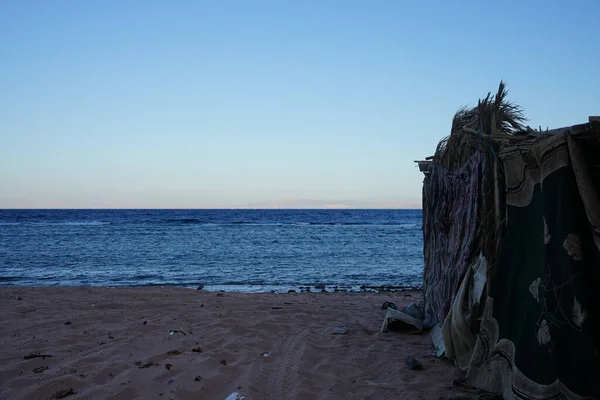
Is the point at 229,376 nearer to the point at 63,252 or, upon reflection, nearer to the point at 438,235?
the point at 438,235

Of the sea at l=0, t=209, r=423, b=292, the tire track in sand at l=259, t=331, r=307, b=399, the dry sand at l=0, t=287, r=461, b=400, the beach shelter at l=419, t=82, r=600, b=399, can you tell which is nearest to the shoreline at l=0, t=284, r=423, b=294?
the sea at l=0, t=209, r=423, b=292

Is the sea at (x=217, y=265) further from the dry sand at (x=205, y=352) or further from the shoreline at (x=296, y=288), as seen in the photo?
the dry sand at (x=205, y=352)

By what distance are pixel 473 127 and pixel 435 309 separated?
261 cm

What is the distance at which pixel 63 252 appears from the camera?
2091 centimetres

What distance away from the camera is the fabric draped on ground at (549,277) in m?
2.93

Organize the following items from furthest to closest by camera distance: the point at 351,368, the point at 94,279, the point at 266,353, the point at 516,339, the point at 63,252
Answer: the point at 63,252
the point at 94,279
the point at 266,353
the point at 351,368
the point at 516,339

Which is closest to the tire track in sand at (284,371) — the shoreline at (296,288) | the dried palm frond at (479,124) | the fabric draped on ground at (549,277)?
the fabric draped on ground at (549,277)

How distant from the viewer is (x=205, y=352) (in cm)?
538

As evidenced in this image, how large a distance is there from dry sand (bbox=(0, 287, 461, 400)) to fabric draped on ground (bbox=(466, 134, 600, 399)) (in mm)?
954

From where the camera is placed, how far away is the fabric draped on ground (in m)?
2.93

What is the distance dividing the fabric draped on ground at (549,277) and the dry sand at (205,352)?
3.13 feet

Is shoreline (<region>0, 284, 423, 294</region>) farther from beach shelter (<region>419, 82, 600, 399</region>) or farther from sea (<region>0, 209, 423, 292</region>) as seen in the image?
beach shelter (<region>419, 82, 600, 399</region>)

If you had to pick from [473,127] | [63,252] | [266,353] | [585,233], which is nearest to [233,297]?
[266,353]

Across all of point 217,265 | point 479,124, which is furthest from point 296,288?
point 479,124
